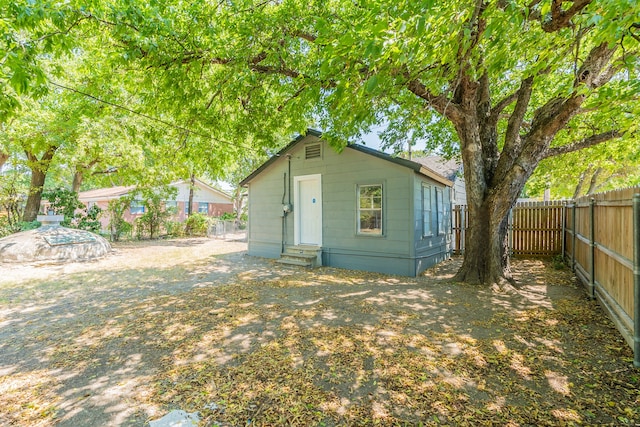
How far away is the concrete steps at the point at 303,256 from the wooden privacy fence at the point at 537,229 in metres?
6.53

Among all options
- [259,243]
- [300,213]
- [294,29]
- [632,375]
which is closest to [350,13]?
[294,29]

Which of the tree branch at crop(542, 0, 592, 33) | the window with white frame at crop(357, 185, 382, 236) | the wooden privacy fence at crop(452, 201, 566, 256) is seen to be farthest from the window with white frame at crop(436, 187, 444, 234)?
the tree branch at crop(542, 0, 592, 33)

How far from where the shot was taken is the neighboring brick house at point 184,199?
23212mm

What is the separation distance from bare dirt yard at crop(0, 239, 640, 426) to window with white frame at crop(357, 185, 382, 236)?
7.20 feet

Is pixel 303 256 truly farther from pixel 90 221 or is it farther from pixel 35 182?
pixel 35 182

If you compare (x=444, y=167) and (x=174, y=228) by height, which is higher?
(x=444, y=167)

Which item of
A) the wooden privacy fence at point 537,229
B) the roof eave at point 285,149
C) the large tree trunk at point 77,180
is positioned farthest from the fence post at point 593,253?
the large tree trunk at point 77,180

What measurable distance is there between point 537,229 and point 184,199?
81.4 feet

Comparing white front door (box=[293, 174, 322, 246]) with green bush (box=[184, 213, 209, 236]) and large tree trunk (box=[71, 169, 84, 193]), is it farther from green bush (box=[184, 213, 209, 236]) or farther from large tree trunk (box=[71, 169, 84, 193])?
large tree trunk (box=[71, 169, 84, 193])

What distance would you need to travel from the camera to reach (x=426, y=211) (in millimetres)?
8648

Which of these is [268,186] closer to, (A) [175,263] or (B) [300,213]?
(B) [300,213]

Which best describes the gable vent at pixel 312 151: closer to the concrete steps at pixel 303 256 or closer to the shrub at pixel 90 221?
the concrete steps at pixel 303 256

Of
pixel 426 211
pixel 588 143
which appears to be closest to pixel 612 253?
pixel 588 143

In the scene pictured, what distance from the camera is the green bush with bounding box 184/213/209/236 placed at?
1770cm
